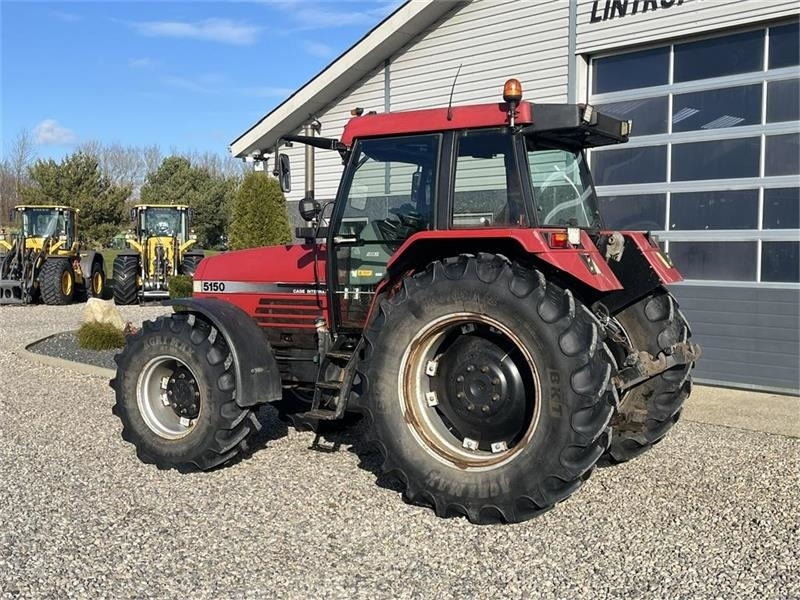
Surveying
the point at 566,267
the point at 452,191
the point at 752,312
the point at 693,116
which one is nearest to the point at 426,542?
the point at 566,267

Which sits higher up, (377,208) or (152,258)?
(377,208)

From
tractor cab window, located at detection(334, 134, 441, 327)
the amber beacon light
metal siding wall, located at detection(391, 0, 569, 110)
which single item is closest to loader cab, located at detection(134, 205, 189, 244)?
metal siding wall, located at detection(391, 0, 569, 110)

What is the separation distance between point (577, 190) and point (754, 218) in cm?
392

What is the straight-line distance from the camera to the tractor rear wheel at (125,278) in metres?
18.8

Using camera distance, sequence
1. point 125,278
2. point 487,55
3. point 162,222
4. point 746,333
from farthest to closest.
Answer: point 162,222
point 125,278
point 487,55
point 746,333

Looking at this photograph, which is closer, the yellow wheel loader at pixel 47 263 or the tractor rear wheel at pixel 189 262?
the yellow wheel loader at pixel 47 263

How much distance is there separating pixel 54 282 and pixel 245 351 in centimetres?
1542

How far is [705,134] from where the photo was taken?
8469 millimetres

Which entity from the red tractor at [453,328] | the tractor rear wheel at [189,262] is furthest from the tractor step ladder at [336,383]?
the tractor rear wheel at [189,262]

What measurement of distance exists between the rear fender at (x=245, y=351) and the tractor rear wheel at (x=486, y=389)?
81 cm

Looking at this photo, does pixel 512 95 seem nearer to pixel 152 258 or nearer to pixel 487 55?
pixel 487 55

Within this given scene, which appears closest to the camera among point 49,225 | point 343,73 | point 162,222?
point 343,73

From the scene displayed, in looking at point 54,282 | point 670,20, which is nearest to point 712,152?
point 670,20

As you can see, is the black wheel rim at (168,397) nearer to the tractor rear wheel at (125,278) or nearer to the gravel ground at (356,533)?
the gravel ground at (356,533)
